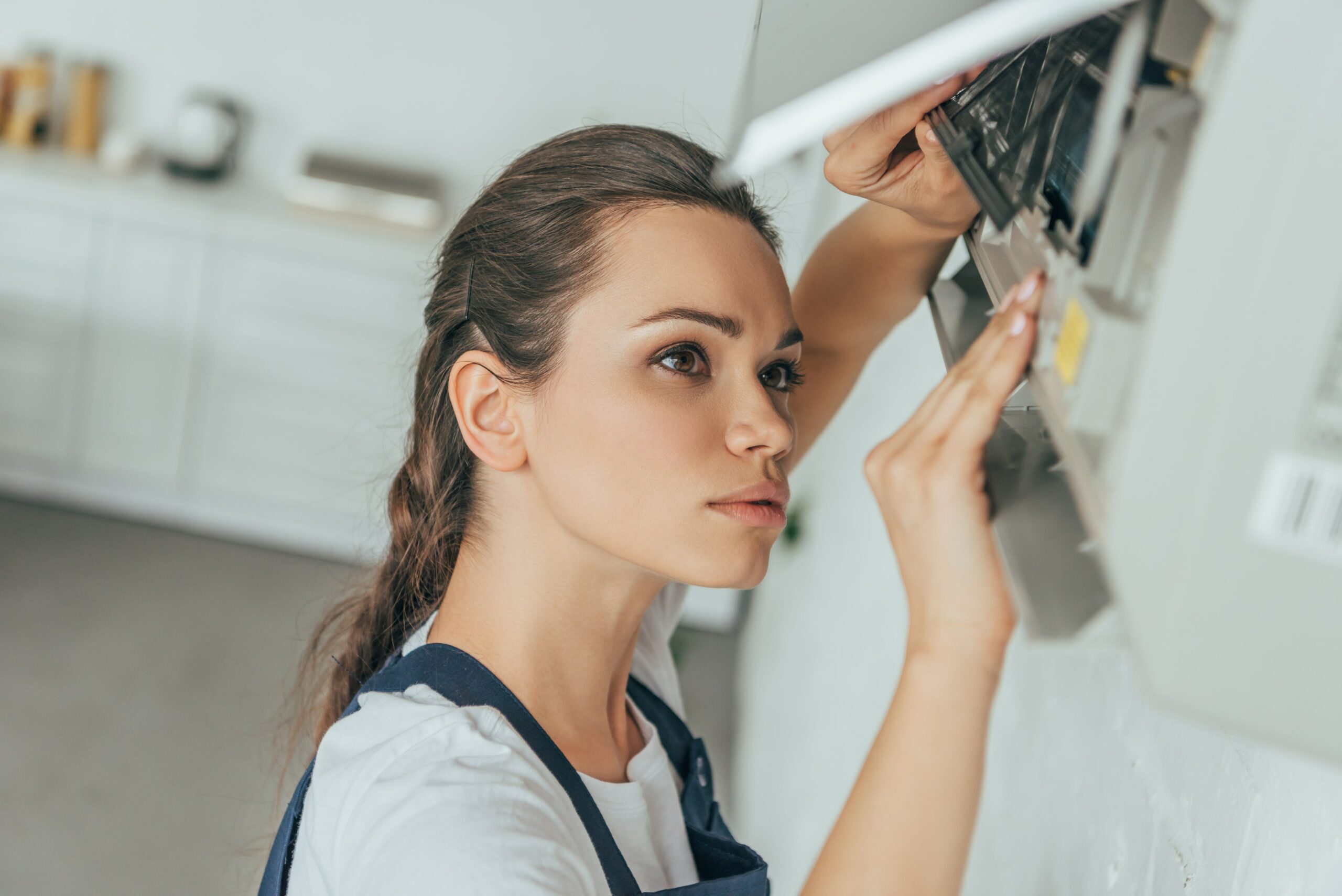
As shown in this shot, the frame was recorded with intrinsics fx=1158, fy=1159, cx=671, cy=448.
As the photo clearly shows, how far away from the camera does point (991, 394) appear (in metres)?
0.59

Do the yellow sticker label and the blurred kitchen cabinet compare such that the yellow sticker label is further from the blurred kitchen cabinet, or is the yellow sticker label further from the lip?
the blurred kitchen cabinet

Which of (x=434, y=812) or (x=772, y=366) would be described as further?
(x=772, y=366)

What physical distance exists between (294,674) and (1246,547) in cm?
315

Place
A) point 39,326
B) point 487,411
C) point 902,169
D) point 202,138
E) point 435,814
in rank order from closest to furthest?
1. point 435,814
2. point 902,169
3. point 487,411
4. point 39,326
5. point 202,138

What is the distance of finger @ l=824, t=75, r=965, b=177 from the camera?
31.6 inches

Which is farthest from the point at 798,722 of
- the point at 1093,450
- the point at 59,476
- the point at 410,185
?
the point at 59,476

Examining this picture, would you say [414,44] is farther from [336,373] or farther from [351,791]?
[351,791]

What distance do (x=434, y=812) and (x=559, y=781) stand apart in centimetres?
18

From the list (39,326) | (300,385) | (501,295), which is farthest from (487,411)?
(39,326)

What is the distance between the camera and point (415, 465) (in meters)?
1.32

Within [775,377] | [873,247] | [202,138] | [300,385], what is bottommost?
[300,385]

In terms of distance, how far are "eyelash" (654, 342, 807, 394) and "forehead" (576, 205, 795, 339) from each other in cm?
4

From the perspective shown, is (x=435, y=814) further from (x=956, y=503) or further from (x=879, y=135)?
(x=879, y=135)

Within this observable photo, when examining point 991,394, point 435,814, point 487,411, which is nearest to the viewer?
point 991,394
